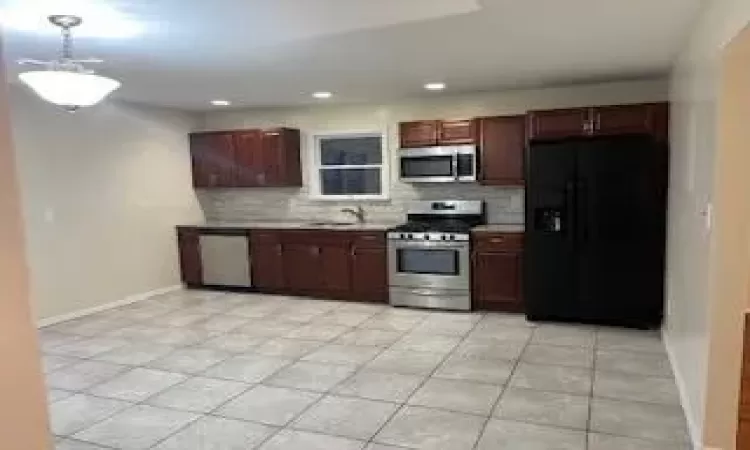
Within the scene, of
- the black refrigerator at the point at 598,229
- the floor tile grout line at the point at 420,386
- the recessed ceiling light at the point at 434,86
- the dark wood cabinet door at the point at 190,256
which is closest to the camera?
the floor tile grout line at the point at 420,386

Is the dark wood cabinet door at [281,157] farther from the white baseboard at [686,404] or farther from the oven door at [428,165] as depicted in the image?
the white baseboard at [686,404]

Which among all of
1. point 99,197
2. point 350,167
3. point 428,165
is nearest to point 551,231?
point 428,165

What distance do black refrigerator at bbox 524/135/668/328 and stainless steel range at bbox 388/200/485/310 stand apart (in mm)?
685

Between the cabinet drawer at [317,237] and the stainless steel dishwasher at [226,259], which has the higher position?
the cabinet drawer at [317,237]

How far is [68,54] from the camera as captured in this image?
344cm

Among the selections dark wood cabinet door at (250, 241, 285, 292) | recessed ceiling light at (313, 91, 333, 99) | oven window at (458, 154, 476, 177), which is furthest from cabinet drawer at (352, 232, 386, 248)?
recessed ceiling light at (313, 91, 333, 99)

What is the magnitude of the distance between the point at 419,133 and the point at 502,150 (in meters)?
0.88

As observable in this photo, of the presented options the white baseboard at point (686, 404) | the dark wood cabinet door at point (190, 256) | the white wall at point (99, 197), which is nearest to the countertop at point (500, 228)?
the white baseboard at point (686, 404)

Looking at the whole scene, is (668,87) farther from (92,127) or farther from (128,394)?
(92,127)

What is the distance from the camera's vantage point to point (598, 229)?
15.6 ft

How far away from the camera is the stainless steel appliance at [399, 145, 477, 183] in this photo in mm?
5578

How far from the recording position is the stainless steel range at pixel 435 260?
5.45m

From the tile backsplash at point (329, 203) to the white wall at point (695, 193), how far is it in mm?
1932

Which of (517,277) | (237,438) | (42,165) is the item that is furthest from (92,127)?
(517,277)
